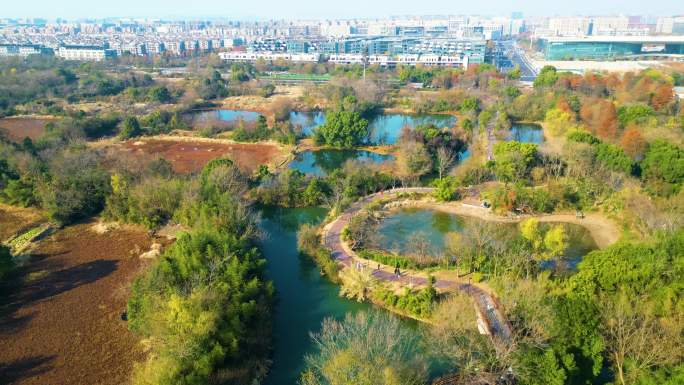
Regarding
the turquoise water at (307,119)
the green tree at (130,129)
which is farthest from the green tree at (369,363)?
the green tree at (130,129)

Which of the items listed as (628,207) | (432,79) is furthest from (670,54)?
(628,207)

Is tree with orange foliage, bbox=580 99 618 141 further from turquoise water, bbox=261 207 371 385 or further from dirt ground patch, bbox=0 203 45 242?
dirt ground patch, bbox=0 203 45 242

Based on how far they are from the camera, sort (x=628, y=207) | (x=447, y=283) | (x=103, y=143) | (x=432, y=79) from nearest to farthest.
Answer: (x=447, y=283), (x=628, y=207), (x=103, y=143), (x=432, y=79)

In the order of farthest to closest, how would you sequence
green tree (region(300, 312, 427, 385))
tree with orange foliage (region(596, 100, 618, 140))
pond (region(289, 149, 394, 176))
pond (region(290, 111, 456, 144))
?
pond (region(290, 111, 456, 144)) → pond (region(289, 149, 394, 176)) → tree with orange foliage (region(596, 100, 618, 140)) → green tree (region(300, 312, 427, 385))

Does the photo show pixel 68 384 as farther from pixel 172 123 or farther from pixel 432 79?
pixel 432 79

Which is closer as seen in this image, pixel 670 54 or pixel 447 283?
pixel 447 283

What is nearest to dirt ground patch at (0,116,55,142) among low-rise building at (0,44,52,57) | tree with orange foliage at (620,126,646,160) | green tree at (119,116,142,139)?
green tree at (119,116,142,139)

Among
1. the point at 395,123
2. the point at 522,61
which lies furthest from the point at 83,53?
the point at 522,61
